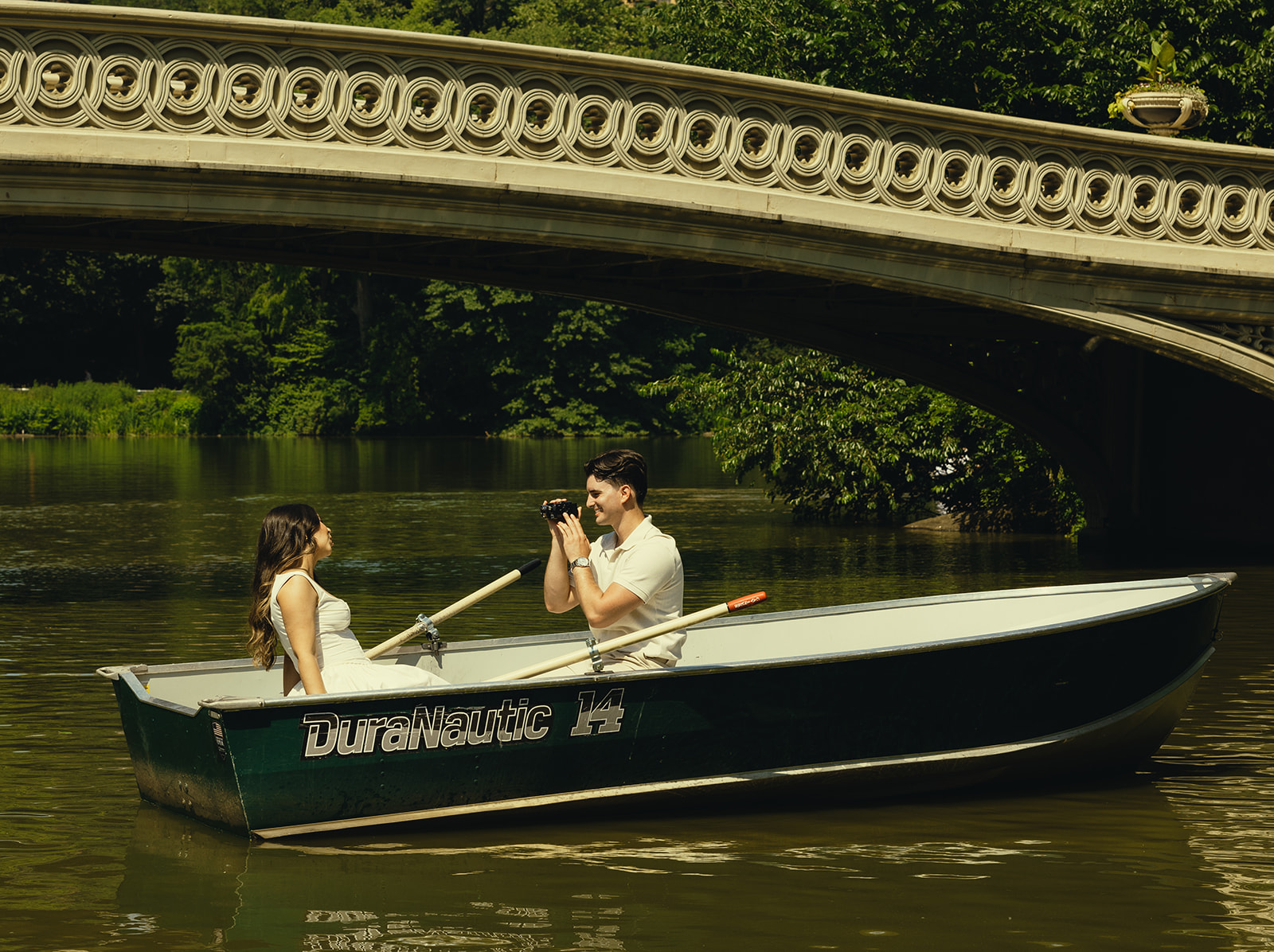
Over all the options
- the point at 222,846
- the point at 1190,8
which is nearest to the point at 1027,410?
the point at 1190,8

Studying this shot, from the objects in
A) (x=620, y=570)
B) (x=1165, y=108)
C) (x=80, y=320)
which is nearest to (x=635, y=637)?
(x=620, y=570)

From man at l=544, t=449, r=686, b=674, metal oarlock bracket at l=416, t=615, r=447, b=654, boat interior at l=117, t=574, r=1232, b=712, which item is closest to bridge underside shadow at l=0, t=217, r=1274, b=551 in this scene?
boat interior at l=117, t=574, r=1232, b=712

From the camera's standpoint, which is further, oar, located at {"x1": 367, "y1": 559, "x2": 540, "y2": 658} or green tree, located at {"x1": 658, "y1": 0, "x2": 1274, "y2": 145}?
green tree, located at {"x1": 658, "y1": 0, "x2": 1274, "y2": 145}

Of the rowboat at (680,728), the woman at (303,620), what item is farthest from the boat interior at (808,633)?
the woman at (303,620)

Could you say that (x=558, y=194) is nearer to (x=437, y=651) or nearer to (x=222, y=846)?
(x=437, y=651)

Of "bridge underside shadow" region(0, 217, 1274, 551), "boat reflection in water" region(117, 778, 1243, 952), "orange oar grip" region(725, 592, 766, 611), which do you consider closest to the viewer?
"boat reflection in water" region(117, 778, 1243, 952)

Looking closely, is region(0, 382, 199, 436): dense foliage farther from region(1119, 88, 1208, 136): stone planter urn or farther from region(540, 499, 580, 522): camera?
region(540, 499, 580, 522): camera

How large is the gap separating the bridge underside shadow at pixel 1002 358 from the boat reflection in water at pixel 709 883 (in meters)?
9.08

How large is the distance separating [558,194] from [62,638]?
491cm

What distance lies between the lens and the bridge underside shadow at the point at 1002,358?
648 inches

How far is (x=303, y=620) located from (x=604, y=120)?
7.15 meters

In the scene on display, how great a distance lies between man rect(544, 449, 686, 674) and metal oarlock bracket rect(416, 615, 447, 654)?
2.87 feet

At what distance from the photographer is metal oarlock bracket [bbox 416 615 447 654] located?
8266 millimetres

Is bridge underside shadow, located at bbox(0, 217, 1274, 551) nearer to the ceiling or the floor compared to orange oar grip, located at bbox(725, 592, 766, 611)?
nearer to the ceiling
